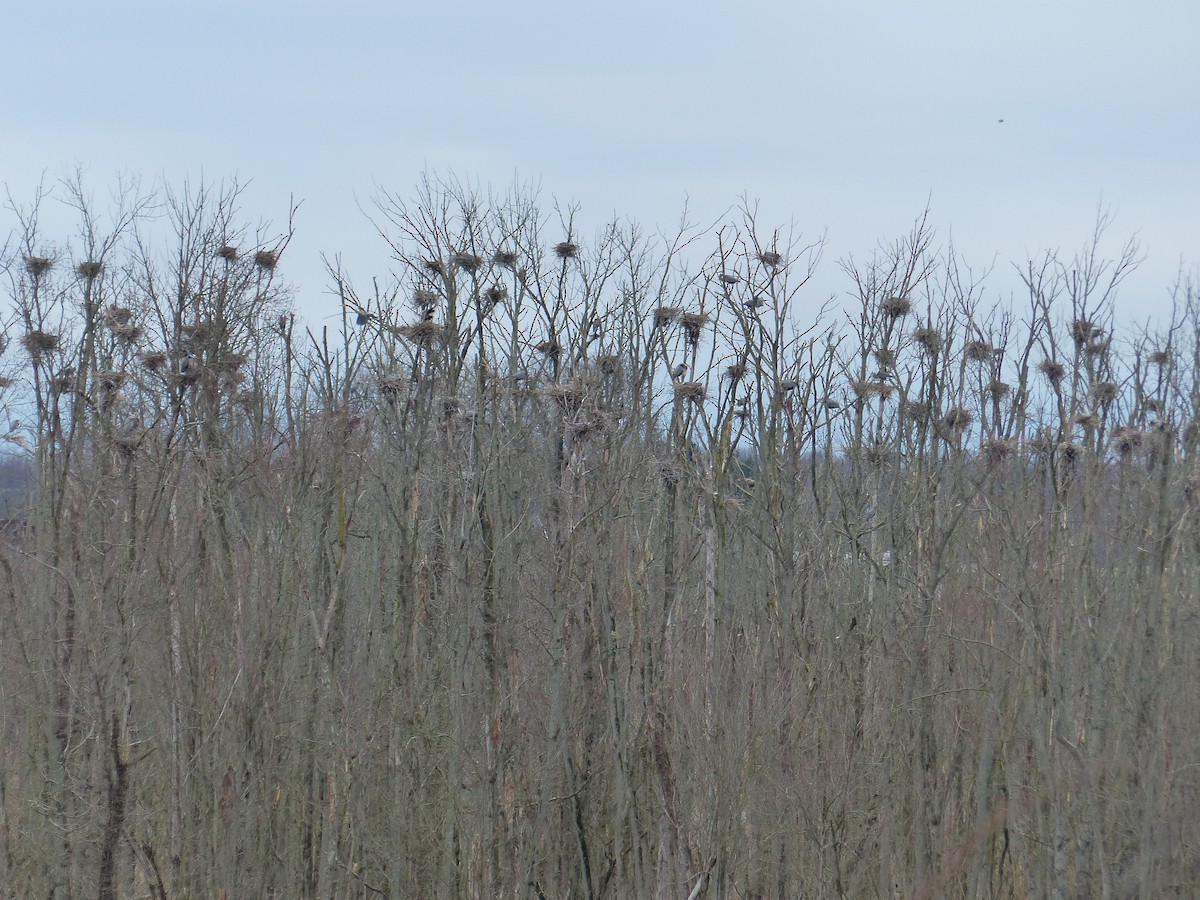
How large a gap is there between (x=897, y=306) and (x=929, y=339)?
65 centimetres

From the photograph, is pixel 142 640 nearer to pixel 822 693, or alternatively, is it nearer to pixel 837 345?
pixel 822 693

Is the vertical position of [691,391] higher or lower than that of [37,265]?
lower

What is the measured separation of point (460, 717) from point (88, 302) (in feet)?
32.5

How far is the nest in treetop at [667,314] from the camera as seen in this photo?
16.6 metres

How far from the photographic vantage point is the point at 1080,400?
1462cm

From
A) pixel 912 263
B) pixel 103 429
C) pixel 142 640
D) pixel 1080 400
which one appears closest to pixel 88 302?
pixel 103 429

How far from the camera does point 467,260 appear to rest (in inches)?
631

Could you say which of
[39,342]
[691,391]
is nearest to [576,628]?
[691,391]

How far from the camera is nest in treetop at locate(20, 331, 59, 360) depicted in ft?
58.7

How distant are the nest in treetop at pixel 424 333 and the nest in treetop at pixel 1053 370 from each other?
26.2 ft

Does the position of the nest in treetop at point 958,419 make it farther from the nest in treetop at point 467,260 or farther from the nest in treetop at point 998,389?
the nest in treetop at point 467,260

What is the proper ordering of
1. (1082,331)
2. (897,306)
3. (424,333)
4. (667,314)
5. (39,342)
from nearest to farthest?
1. (1082,331)
2. (424,333)
3. (897,306)
4. (667,314)
5. (39,342)

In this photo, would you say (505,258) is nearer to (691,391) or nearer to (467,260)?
(467,260)

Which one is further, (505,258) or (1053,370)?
(505,258)
